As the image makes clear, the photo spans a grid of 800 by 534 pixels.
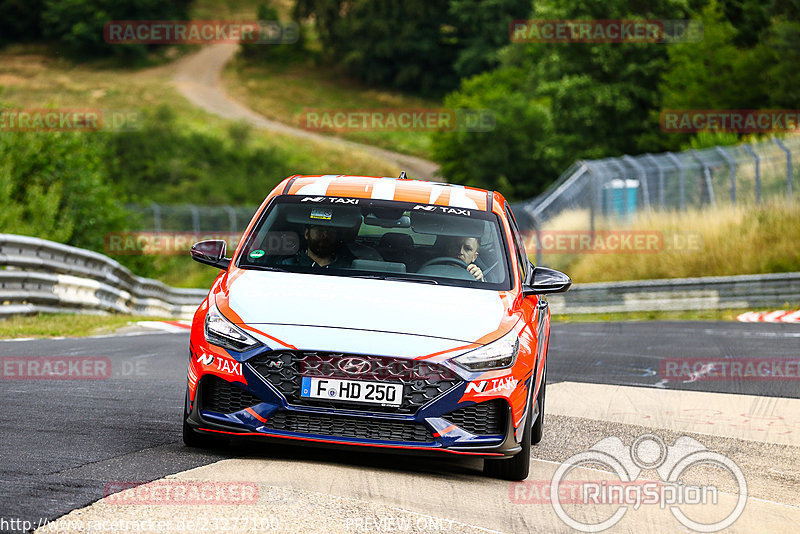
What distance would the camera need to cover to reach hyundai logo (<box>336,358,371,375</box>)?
6.40 m

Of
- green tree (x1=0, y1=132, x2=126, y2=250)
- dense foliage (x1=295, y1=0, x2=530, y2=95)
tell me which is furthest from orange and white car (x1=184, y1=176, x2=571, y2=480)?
dense foliage (x1=295, y1=0, x2=530, y2=95)

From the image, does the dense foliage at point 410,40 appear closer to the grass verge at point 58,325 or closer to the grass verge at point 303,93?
the grass verge at point 303,93

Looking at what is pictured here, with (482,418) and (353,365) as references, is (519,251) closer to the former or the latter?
(482,418)

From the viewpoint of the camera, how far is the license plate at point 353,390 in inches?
253

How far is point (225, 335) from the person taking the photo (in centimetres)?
661

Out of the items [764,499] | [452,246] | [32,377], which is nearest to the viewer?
[764,499]

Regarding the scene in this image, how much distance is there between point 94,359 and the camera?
39.4 feet

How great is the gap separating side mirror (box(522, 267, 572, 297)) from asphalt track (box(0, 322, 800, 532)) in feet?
3.64

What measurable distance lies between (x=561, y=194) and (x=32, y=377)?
73.8 ft

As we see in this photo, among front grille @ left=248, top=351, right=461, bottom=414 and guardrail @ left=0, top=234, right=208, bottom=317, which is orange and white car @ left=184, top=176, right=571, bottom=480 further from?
guardrail @ left=0, top=234, right=208, bottom=317

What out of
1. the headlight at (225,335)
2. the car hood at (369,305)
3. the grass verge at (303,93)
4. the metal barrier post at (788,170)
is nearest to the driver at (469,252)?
the car hood at (369,305)

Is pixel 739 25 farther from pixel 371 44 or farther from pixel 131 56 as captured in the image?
pixel 131 56

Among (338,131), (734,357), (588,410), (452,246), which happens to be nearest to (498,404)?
(452,246)

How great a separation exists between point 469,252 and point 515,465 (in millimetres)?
1449
